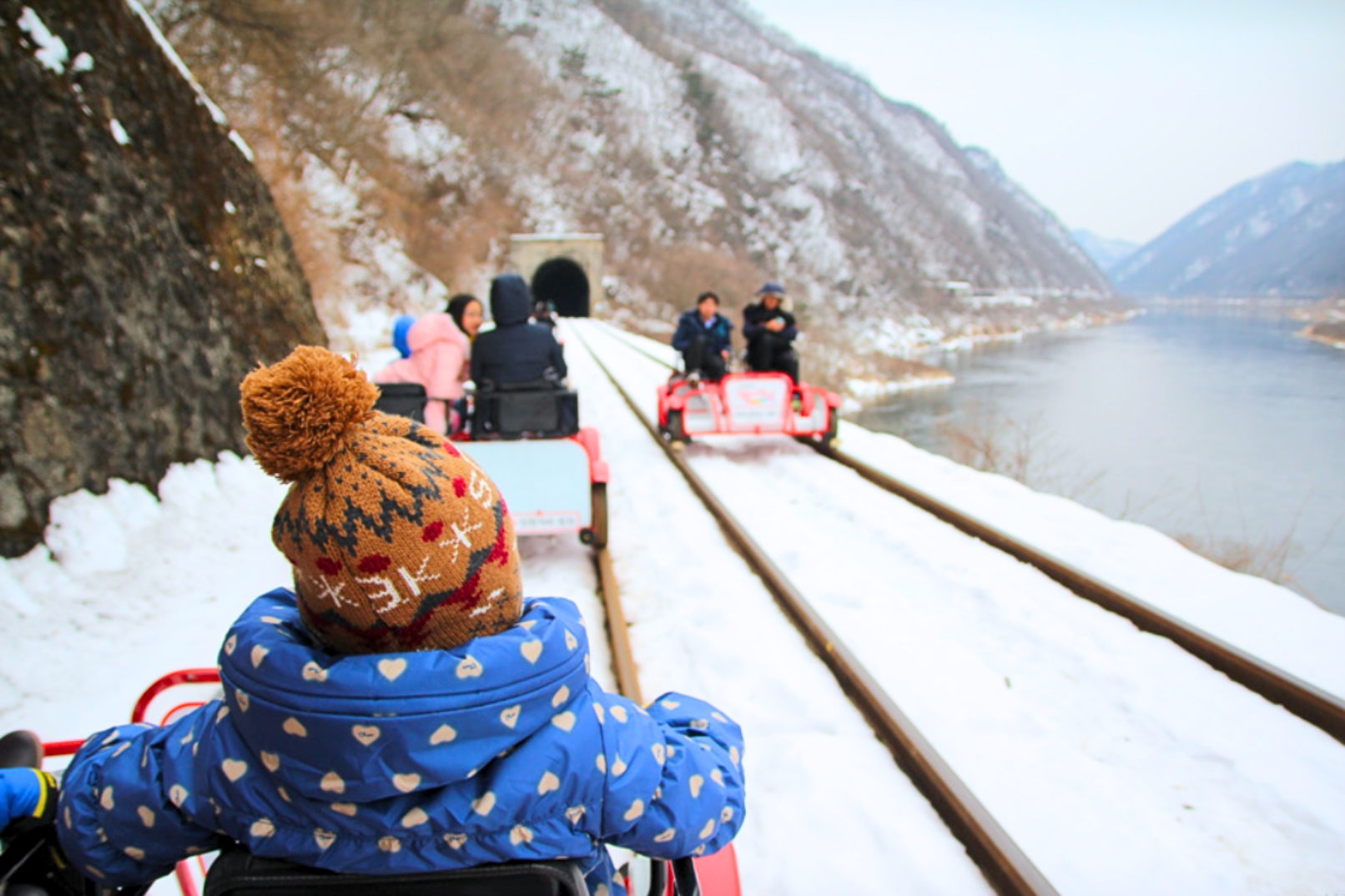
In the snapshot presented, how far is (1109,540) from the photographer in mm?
4781

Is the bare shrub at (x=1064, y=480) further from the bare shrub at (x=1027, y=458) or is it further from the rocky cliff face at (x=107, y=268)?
the rocky cliff face at (x=107, y=268)

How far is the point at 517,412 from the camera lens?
468 centimetres

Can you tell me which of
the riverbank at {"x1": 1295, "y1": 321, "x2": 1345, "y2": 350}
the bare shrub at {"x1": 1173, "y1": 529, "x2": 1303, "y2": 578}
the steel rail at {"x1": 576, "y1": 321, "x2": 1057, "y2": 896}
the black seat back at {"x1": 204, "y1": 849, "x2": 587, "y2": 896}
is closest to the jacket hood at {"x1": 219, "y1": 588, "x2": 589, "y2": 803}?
the black seat back at {"x1": 204, "y1": 849, "x2": 587, "y2": 896}

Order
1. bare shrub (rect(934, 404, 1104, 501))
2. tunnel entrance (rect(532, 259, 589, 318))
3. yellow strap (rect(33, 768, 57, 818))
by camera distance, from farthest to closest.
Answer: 1. tunnel entrance (rect(532, 259, 589, 318))
2. bare shrub (rect(934, 404, 1104, 501))
3. yellow strap (rect(33, 768, 57, 818))

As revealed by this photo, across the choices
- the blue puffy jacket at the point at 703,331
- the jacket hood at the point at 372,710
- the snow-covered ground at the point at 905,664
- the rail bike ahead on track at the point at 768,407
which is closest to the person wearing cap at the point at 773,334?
the blue puffy jacket at the point at 703,331

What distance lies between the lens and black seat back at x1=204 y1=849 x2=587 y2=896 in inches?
38.4

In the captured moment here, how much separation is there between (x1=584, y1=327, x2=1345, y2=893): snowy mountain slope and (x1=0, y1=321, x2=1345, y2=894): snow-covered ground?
0.01 meters

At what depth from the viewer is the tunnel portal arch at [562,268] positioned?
114 ft

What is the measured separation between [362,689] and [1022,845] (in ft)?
7.40

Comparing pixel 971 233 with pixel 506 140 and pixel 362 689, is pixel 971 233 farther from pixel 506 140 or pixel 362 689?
pixel 362 689

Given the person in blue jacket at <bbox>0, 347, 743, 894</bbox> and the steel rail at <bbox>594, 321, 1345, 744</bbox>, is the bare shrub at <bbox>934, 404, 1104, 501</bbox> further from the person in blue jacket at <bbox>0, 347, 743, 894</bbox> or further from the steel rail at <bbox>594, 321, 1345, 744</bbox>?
the person in blue jacket at <bbox>0, 347, 743, 894</bbox>

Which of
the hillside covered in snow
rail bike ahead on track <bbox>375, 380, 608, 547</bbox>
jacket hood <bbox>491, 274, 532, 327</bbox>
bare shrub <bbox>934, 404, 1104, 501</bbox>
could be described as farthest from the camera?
the hillside covered in snow

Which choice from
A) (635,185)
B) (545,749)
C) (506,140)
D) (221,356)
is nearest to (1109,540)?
(545,749)

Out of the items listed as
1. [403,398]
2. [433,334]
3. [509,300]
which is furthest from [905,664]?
[433,334]
